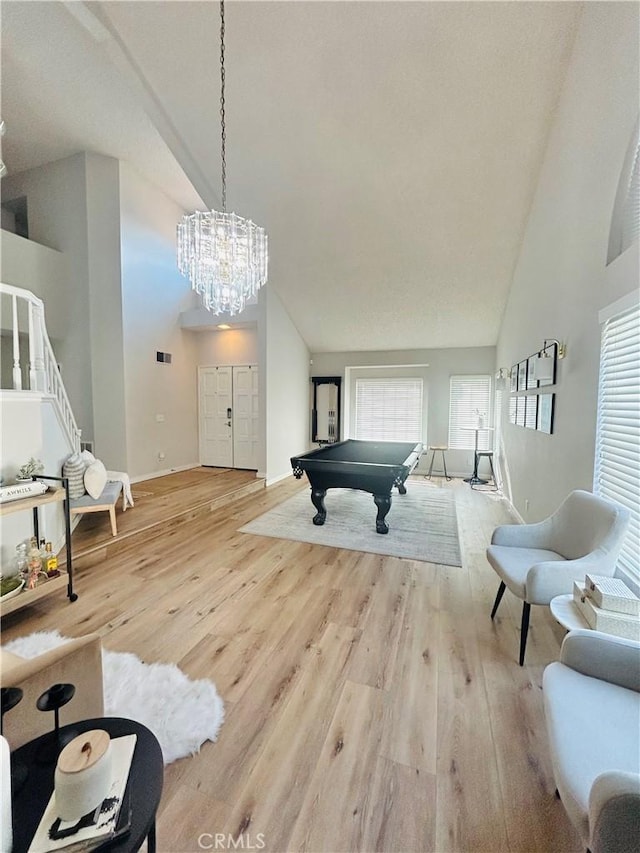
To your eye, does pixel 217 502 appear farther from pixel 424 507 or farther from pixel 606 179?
pixel 606 179

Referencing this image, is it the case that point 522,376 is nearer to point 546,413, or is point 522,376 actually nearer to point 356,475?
point 546,413

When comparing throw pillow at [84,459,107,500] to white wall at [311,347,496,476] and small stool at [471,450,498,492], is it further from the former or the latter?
small stool at [471,450,498,492]

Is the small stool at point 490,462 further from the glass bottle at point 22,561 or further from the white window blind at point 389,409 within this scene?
the glass bottle at point 22,561

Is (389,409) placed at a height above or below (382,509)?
above

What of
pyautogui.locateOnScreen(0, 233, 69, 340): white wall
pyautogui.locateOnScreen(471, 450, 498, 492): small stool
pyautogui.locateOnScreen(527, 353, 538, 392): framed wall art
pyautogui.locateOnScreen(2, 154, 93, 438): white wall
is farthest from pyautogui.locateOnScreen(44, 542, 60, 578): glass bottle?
pyautogui.locateOnScreen(471, 450, 498, 492): small stool

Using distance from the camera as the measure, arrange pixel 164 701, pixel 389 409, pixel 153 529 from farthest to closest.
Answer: pixel 389 409 → pixel 153 529 → pixel 164 701

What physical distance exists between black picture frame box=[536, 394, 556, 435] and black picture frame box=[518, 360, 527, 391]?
0.72 m

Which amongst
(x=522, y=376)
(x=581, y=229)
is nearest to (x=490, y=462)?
(x=522, y=376)

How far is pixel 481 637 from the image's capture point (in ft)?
7.15

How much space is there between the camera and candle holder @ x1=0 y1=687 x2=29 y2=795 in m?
0.90

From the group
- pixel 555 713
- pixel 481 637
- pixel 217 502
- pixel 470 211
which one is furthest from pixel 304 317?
pixel 555 713

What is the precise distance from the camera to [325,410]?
7805mm

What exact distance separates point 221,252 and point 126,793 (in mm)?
3458

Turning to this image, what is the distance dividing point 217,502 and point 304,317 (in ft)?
12.4
